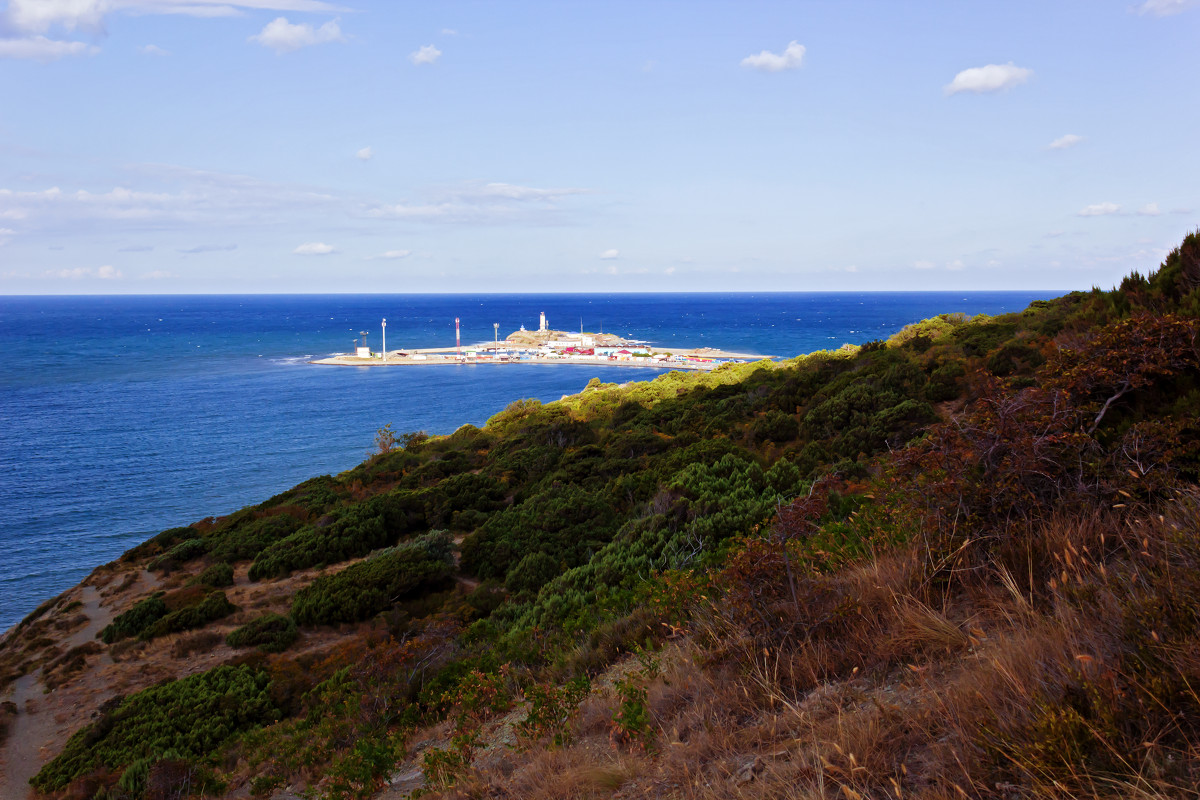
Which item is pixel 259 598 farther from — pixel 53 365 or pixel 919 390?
pixel 53 365

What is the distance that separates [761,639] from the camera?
400 cm

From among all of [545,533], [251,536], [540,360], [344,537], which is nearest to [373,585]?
[545,533]

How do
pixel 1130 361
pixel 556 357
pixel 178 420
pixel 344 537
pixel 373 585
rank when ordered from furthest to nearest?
pixel 556 357 → pixel 178 420 → pixel 344 537 → pixel 373 585 → pixel 1130 361

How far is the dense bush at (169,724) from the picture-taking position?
8.89m

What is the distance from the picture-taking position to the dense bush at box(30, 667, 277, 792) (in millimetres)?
8891

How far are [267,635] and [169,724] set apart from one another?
2.64 meters

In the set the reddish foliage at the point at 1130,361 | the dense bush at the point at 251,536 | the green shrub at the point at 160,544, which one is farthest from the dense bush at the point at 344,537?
the reddish foliage at the point at 1130,361

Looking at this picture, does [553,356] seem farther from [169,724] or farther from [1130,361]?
[1130,361]

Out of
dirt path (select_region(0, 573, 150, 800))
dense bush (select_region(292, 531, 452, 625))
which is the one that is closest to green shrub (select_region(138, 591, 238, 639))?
dirt path (select_region(0, 573, 150, 800))

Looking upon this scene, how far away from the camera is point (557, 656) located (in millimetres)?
6094

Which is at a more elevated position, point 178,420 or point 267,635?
point 267,635

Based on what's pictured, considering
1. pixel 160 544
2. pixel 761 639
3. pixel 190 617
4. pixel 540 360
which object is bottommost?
pixel 160 544

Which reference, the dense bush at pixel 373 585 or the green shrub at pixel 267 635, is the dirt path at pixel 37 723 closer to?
the green shrub at pixel 267 635

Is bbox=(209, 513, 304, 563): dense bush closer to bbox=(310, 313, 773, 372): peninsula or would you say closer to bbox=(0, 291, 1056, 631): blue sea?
bbox=(0, 291, 1056, 631): blue sea
